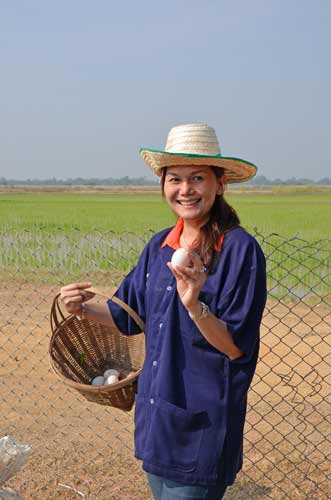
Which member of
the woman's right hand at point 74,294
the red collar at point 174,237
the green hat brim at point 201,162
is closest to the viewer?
the green hat brim at point 201,162

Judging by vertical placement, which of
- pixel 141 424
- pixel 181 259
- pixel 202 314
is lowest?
pixel 141 424

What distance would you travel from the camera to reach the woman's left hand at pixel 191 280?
1511 mm

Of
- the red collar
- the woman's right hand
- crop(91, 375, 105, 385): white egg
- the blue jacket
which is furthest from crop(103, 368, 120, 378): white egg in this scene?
the red collar

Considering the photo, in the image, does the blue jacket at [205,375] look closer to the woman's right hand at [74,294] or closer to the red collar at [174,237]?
the red collar at [174,237]

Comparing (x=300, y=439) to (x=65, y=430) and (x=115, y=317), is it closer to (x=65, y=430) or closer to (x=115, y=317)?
(x=65, y=430)

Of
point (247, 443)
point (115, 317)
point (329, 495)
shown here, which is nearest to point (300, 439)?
point (247, 443)

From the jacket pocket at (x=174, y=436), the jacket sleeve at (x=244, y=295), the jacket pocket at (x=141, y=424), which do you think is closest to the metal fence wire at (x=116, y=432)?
the jacket pocket at (x=141, y=424)

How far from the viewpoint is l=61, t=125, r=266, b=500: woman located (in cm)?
164

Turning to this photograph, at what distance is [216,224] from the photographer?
176cm

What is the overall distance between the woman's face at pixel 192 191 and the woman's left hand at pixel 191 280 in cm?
25

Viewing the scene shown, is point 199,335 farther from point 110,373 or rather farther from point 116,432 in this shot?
point 116,432

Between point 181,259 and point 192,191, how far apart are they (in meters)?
0.31

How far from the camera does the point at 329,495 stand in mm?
2934

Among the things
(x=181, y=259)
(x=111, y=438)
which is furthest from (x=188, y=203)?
(x=111, y=438)
